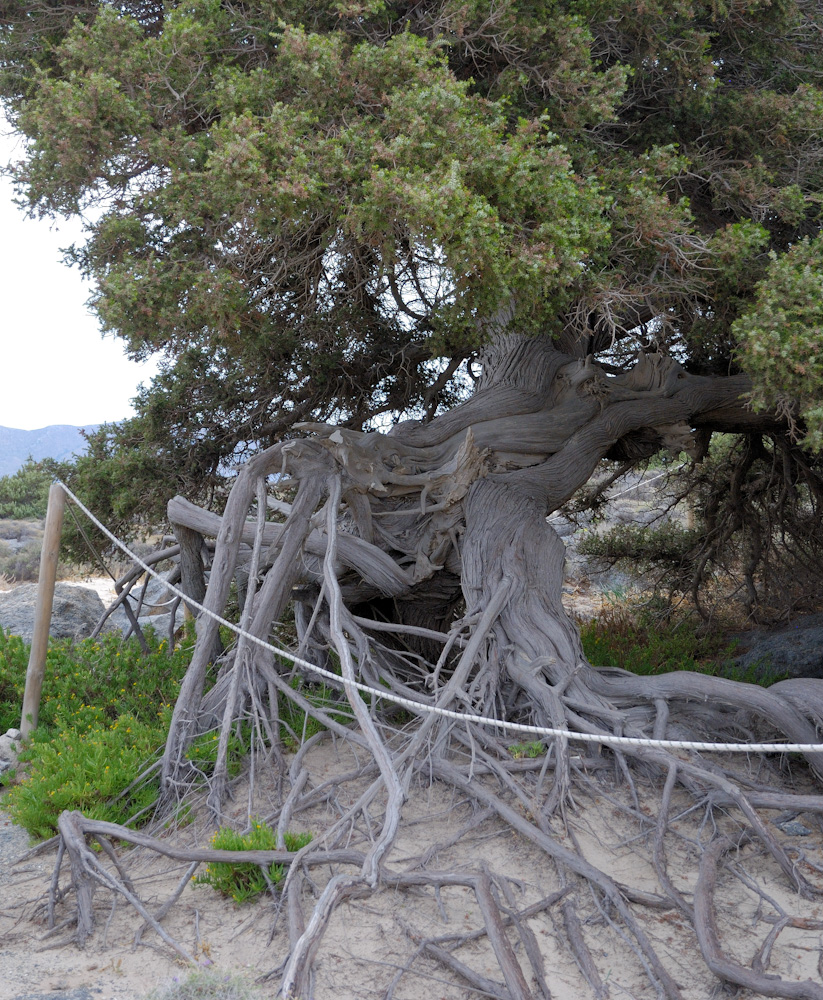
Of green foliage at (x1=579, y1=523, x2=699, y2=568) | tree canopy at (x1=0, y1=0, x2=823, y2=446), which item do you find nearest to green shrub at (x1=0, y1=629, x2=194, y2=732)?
tree canopy at (x1=0, y1=0, x2=823, y2=446)

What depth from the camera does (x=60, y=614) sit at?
9383mm

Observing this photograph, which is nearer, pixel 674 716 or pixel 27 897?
pixel 27 897

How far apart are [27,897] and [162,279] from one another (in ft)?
10.8

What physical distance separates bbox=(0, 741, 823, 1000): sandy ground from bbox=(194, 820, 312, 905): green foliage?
0.08 m

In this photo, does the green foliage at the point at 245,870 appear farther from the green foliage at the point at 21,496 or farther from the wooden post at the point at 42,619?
the green foliage at the point at 21,496

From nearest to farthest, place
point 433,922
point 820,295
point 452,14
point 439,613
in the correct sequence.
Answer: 1. point 433,922
2. point 820,295
3. point 452,14
4. point 439,613

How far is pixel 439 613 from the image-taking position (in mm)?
7508

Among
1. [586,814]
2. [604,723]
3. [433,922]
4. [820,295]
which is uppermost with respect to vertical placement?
[820,295]

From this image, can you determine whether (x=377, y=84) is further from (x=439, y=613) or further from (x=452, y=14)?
(x=439, y=613)

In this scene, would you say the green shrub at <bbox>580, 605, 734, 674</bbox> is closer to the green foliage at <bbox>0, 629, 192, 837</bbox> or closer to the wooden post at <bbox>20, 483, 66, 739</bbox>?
the green foliage at <bbox>0, 629, 192, 837</bbox>

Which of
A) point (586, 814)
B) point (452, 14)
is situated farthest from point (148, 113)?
point (586, 814)

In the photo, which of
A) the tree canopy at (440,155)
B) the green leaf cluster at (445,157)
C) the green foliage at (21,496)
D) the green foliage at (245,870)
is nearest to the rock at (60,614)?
the green leaf cluster at (445,157)

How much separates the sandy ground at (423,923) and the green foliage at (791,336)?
223cm

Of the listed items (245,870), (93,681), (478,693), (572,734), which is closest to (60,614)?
(93,681)
